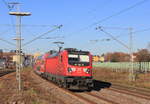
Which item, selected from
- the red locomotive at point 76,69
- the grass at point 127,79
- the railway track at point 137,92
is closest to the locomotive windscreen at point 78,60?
the red locomotive at point 76,69

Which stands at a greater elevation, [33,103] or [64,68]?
[64,68]

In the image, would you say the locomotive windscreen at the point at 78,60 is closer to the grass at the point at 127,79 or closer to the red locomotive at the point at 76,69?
the red locomotive at the point at 76,69

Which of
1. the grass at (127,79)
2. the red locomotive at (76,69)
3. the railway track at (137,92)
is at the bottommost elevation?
the grass at (127,79)

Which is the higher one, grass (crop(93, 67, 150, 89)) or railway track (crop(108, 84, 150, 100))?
railway track (crop(108, 84, 150, 100))

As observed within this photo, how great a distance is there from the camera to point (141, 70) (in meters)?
58.5

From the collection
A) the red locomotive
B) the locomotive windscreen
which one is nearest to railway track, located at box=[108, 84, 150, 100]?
the red locomotive

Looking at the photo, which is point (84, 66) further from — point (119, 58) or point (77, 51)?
point (119, 58)

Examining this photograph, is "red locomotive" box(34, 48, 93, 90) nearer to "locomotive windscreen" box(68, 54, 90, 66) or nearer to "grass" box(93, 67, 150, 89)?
"locomotive windscreen" box(68, 54, 90, 66)

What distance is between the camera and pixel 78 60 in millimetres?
23062

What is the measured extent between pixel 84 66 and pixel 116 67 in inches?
1993

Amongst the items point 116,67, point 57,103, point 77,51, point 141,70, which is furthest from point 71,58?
point 116,67

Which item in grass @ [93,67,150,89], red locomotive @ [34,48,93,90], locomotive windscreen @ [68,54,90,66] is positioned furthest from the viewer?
grass @ [93,67,150,89]

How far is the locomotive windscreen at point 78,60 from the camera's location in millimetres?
22891

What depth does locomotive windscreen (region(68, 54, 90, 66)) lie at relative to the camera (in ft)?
75.1
